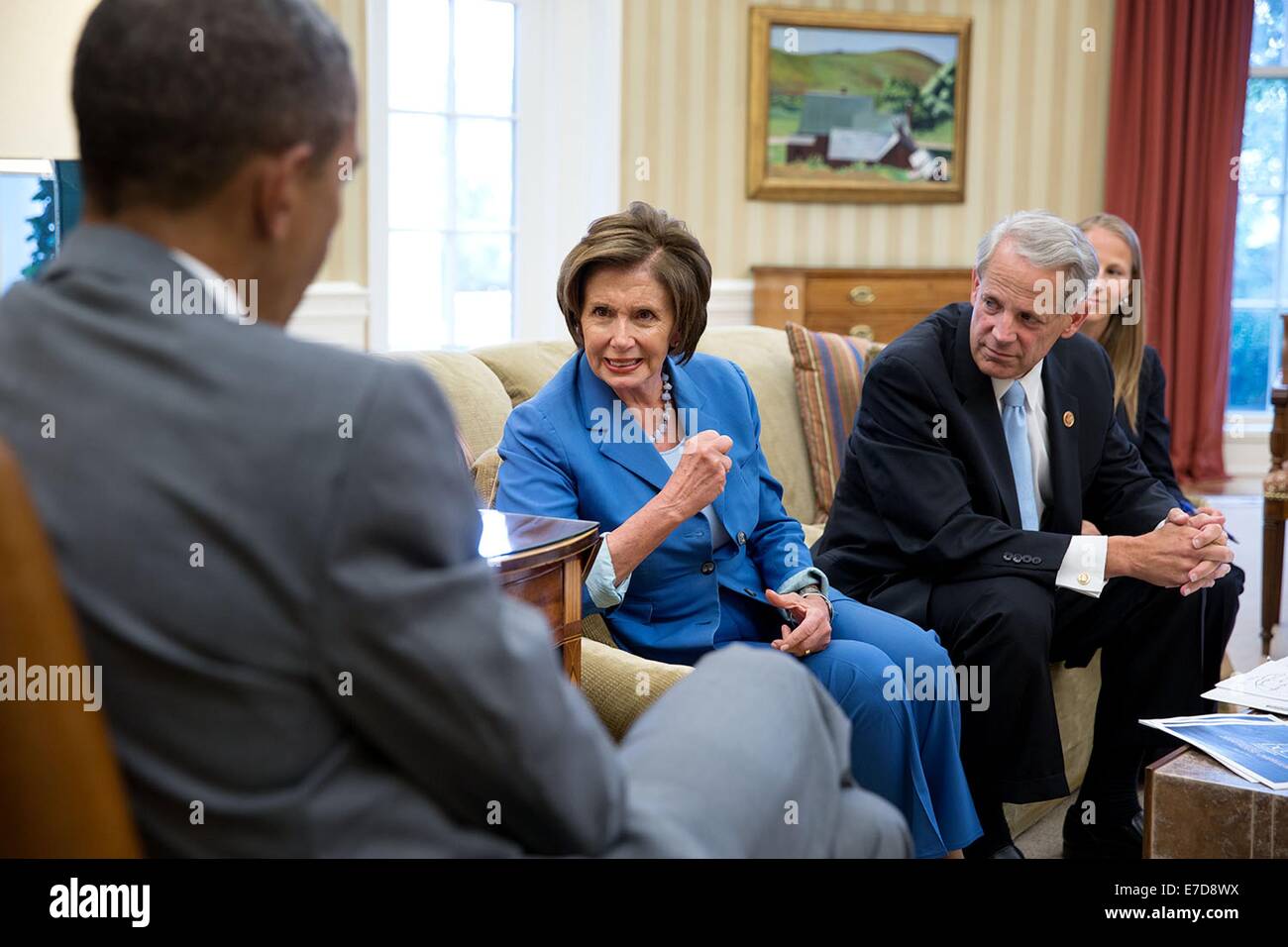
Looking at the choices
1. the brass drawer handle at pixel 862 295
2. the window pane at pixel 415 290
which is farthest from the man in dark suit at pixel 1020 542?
the brass drawer handle at pixel 862 295

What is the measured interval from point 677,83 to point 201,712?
6.38 metres

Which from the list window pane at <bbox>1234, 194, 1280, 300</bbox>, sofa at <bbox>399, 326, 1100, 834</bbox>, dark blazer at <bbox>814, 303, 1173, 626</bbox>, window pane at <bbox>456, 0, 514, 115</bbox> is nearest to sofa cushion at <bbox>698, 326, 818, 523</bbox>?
sofa at <bbox>399, 326, 1100, 834</bbox>

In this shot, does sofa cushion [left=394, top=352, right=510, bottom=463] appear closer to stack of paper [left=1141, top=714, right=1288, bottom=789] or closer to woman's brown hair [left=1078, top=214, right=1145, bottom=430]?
stack of paper [left=1141, top=714, right=1288, bottom=789]

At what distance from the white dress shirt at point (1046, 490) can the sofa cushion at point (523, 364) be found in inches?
42.4

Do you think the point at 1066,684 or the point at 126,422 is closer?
the point at 126,422

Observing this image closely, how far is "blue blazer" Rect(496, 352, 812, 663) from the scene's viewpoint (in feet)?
8.31

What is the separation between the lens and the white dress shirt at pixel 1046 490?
296 cm

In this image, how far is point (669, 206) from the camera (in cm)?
712

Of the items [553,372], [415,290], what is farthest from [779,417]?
[415,290]

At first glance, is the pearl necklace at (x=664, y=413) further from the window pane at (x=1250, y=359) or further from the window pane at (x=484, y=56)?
the window pane at (x=1250, y=359)

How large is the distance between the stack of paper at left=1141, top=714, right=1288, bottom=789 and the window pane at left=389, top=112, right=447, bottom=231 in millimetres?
4622
